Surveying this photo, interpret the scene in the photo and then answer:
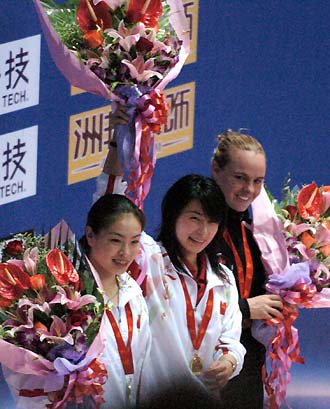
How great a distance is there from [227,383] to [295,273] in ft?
1.16

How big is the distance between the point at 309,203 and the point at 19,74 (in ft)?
3.65

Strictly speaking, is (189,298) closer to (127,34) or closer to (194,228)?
(194,228)

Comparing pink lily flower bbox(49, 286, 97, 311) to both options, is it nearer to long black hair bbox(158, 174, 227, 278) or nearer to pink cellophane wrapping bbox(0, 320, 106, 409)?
pink cellophane wrapping bbox(0, 320, 106, 409)

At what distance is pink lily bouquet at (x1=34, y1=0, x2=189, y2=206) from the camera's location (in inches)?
105

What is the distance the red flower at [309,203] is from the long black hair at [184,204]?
0.37 m

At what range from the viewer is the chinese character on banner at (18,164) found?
11.9ft

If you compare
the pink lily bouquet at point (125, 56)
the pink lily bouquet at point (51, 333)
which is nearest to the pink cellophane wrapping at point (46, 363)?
the pink lily bouquet at point (51, 333)

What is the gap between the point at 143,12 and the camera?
2707mm

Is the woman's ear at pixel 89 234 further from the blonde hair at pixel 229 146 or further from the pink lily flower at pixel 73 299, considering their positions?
the blonde hair at pixel 229 146

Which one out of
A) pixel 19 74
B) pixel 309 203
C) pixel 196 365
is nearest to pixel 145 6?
pixel 309 203

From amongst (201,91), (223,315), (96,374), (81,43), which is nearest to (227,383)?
(223,315)

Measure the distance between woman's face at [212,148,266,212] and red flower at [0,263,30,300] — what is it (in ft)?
2.44

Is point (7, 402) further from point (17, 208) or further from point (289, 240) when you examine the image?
point (289, 240)

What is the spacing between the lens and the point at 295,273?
303 cm
